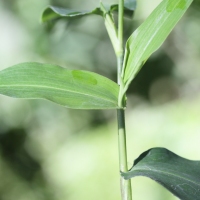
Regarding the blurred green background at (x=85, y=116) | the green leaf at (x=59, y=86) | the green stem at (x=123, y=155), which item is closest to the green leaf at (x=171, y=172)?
the green stem at (x=123, y=155)

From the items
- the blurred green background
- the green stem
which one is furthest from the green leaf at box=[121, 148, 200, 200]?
the blurred green background

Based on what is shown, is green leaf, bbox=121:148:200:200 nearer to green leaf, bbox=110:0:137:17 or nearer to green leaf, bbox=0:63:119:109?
green leaf, bbox=0:63:119:109

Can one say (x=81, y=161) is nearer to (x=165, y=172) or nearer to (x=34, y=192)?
(x=34, y=192)

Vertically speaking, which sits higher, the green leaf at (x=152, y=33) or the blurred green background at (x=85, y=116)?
the green leaf at (x=152, y=33)

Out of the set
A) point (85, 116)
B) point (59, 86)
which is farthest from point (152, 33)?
point (85, 116)

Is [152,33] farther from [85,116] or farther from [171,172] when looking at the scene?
[85,116]

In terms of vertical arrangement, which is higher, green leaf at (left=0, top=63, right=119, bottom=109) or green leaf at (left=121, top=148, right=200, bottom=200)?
green leaf at (left=0, top=63, right=119, bottom=109)

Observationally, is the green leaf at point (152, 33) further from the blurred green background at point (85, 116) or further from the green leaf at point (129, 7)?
the blurred green background at point (85, 116)
